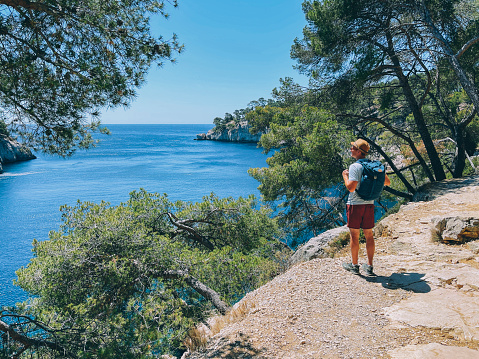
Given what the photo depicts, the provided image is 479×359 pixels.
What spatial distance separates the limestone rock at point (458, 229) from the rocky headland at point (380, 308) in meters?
0.02

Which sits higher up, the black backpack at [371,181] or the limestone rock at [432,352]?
the black backpack at [371,181]

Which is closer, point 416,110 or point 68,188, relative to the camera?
point 416,110

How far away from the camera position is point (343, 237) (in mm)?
6938

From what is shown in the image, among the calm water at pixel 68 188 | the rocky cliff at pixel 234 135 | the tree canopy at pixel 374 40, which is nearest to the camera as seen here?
the tree canopy at pixel 374 40

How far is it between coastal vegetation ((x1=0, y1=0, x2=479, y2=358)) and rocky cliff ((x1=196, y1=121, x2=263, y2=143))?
92.5 metres

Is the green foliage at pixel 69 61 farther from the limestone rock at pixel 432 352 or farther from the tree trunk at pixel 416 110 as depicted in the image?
the tree trunk at pixel 416 110

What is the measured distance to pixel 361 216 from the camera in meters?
4.28

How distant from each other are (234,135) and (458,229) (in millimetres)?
113342

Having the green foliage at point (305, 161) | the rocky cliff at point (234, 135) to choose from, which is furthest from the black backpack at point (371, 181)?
the rocky cliff at point (234, 135)

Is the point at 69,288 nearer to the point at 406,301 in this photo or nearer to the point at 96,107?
the point at 96,107

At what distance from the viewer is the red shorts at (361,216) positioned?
425 centimetres

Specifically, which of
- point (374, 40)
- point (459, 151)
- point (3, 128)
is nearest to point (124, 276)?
point (3, 128)

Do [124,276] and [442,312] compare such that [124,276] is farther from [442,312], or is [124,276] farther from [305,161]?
[305,161]

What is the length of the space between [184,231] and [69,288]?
4832mm
